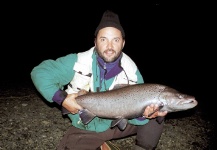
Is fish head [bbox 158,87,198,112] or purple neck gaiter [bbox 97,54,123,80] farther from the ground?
purple neck gaiter [bbox 97,54,123,80]

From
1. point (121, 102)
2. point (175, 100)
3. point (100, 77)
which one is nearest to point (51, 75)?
point (100, 77)

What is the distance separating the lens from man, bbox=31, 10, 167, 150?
3.15 metres

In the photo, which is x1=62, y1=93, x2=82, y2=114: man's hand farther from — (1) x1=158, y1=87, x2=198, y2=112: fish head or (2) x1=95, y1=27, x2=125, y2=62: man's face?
(1) x1=158, y1=87, x2=198, y2=112: fish head

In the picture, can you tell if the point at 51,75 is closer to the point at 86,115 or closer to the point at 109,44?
the point at 86,115

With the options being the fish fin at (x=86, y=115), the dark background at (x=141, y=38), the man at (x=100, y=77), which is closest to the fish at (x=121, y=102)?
the fish fin at (x=86, y=115)

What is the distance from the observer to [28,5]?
28844 millimetres

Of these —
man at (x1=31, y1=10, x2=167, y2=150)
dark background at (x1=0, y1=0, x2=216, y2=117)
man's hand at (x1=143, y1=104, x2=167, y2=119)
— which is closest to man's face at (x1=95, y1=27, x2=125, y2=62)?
man at (x1=31, y1=10, x2=167, y2=150)

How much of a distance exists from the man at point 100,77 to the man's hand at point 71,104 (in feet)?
0.17

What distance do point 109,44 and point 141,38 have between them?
14585 millimetres

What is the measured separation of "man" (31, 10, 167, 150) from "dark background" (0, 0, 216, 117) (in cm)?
302

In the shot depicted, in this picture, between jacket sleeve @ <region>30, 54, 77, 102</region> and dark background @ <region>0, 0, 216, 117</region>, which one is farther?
dark background @ <region>0, 0, 216, 117</region>

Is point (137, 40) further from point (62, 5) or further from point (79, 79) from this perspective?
point (62, 5)

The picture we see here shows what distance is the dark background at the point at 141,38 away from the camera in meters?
7.94

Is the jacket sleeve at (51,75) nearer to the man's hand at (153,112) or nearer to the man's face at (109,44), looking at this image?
the man's face at (109,44)
